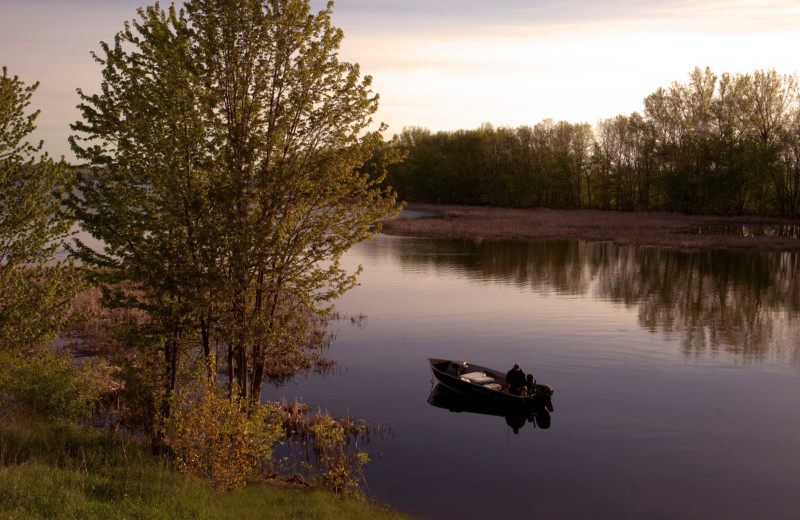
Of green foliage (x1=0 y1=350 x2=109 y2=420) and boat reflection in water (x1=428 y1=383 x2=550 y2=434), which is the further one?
boat reflection in water (x1=428 y1=383 x2=550 y2=434)

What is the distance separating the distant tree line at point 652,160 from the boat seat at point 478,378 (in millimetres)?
80682

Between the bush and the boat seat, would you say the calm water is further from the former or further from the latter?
the bush

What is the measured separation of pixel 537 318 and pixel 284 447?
74.8 feet

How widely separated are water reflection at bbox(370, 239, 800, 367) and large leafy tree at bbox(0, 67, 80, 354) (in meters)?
29.6

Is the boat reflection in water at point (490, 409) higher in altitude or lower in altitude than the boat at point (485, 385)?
lower

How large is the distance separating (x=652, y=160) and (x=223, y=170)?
107 m

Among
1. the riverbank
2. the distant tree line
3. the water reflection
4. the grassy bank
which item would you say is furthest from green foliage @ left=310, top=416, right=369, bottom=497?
the distant tree line

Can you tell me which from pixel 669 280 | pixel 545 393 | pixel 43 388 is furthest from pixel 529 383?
pixel 669 280

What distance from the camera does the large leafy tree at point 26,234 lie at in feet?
58.9

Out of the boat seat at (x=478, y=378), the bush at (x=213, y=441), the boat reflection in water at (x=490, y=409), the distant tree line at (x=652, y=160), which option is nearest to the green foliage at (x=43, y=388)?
the bush at (x=213, y=441)

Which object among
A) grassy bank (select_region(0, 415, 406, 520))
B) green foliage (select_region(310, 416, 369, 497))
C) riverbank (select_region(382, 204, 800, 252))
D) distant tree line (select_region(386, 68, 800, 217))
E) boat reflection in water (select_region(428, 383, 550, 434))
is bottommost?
boat reflection in water (select_region(428, 383, 550, 434))

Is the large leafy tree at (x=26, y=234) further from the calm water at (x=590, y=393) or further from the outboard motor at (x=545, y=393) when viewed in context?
the outboard motor at (x=545, y=393)

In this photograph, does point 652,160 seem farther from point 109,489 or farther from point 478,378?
point 109,489

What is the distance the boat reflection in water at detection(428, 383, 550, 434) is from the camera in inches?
910
